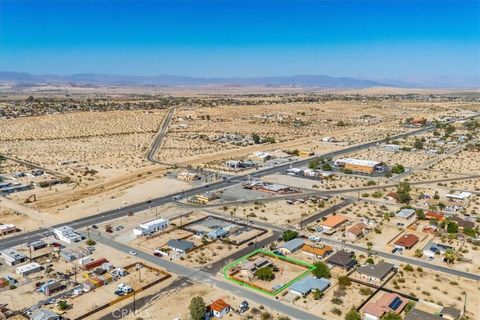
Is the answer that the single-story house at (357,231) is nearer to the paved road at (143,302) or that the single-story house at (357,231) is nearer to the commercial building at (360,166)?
the paved road at (143,302)

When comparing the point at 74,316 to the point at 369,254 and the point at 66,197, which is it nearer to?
the point at 369,254

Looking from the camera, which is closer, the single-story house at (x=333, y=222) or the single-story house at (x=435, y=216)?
the single-story house at (x=333, y=222)

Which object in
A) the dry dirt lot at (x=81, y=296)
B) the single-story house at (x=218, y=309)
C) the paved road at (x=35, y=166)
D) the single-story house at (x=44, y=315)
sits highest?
the single-story house at (x=218, y=309)

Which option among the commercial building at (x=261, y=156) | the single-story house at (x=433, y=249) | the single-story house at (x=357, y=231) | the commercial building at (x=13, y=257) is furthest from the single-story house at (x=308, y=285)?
the commercial building at (x=261, y=156)

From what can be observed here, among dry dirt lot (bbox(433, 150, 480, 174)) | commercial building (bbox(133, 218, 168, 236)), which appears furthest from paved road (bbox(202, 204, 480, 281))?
dry dirt lot (bbox(433, 150, 480, 174))

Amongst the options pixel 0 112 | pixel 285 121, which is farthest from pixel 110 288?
pixel 0 112

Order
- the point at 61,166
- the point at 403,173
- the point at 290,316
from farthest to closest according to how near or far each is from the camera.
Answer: the point at 61,166, the point at 403,173, the point at 290,316
